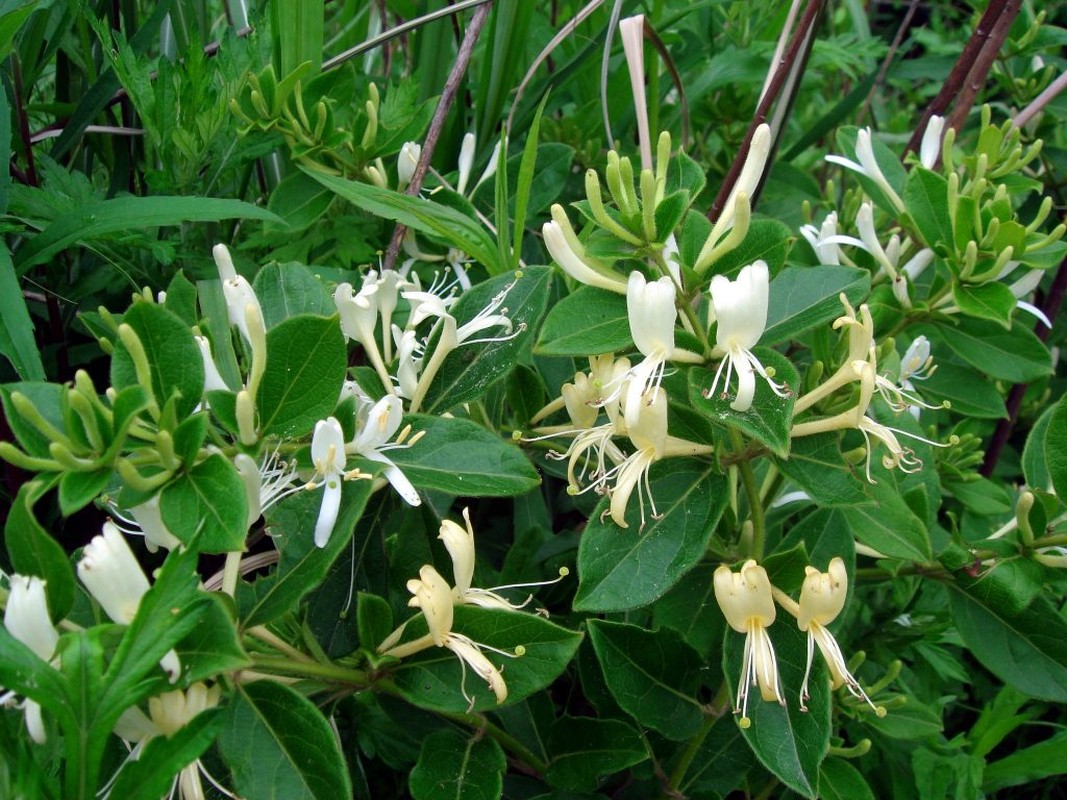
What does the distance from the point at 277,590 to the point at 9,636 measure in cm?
17

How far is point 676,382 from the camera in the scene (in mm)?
837

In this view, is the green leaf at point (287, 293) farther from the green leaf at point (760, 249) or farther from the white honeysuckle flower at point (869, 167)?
the white honeysuckle flower at point (869, 167)

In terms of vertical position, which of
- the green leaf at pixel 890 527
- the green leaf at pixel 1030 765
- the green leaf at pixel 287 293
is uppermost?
the green leaf at pixel 287 293

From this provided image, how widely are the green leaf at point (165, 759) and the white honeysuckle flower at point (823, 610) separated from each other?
0.41m

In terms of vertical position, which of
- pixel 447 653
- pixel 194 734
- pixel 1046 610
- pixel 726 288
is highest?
pixel 726 288

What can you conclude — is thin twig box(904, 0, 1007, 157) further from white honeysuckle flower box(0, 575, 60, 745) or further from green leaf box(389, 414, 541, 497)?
white honeysuckle flower box(0, 575, 60, 745)

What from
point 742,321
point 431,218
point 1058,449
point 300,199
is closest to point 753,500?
point 742,321

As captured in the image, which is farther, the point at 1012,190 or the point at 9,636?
the point at 1012,190

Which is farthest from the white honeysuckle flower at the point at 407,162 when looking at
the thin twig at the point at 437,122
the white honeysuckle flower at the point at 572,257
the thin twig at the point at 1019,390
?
the thin twig at the point at 1019,390

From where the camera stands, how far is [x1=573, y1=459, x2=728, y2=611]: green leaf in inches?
30.1

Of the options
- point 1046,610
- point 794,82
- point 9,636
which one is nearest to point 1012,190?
point 794,82

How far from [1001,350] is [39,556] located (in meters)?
0.99

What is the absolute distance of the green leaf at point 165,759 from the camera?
600 millimetres

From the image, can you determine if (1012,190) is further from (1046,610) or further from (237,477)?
(237,477)
